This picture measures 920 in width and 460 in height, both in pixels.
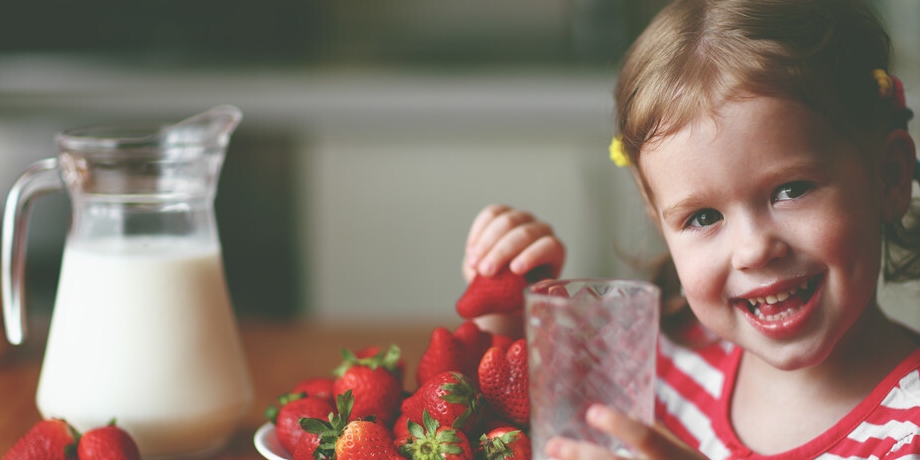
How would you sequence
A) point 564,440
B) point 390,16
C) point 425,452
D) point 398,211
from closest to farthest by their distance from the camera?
point 564,440
point 425,452
point 398,211
point 390,16

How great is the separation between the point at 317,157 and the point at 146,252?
1.78 meters

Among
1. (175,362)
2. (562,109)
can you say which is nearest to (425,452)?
(175,362)

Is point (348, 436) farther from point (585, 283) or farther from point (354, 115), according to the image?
point (354, 115)

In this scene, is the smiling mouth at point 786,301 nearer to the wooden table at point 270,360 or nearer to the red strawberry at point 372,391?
the red strawberry at point 372,391

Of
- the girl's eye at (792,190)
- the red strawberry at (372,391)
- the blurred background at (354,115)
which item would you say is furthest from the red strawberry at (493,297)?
the blurred background at (354,115)

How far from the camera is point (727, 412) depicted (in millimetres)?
986

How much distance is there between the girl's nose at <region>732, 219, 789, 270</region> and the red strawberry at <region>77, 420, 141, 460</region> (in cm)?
50

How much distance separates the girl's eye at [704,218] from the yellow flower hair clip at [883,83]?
18 cm

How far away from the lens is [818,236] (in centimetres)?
73

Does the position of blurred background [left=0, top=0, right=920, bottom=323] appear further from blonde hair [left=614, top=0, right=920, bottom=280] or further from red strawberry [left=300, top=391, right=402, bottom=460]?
red strawberry [left=300, top=391, right=402, bottom=460]

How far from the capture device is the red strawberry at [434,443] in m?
0.64

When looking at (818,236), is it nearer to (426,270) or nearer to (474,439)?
(474,439)

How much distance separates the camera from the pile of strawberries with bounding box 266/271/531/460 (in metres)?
0.65

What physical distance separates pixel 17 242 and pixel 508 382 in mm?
486
